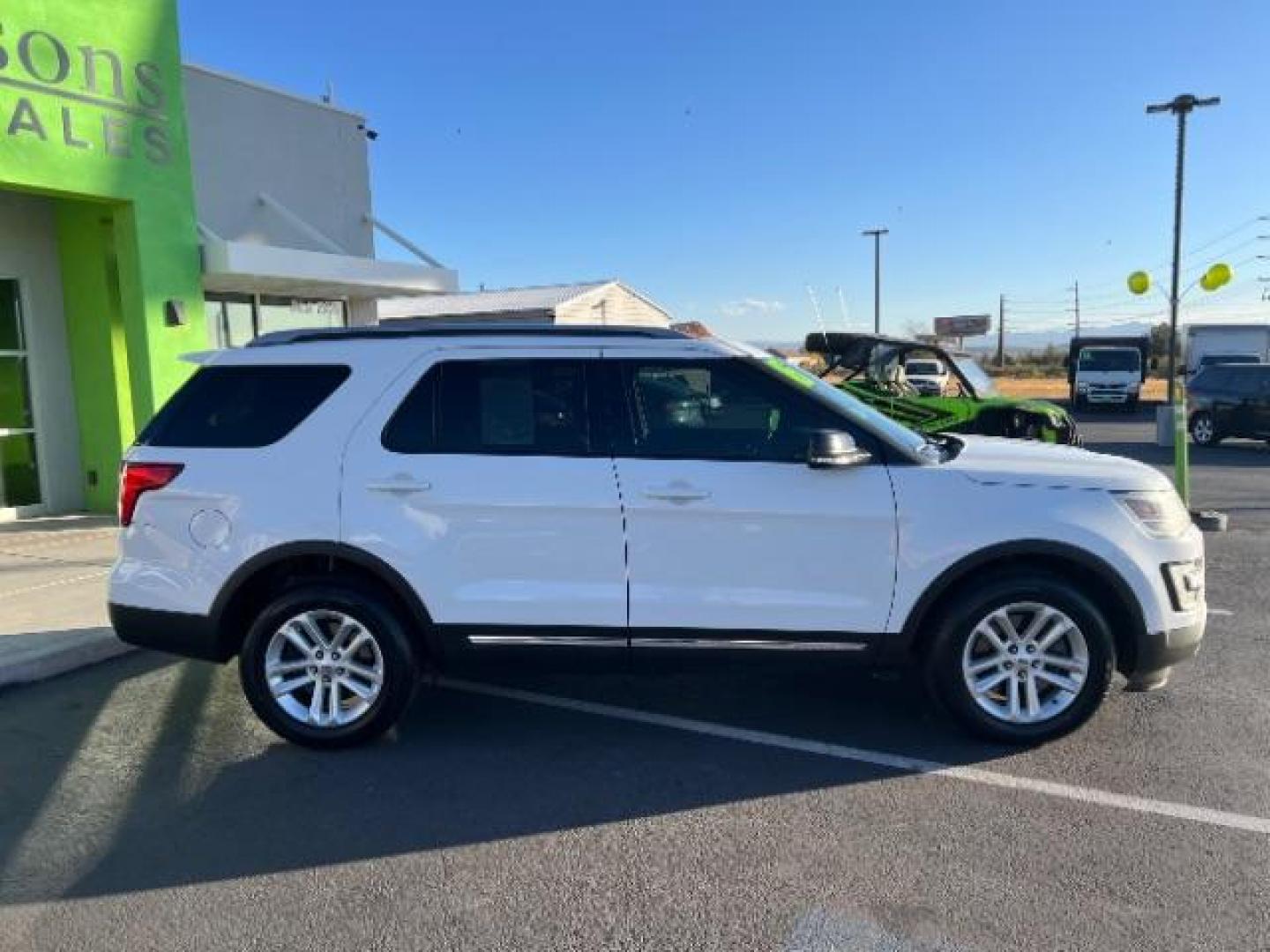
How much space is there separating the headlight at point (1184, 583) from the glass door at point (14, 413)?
10.5 meters

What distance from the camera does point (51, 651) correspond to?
5496 millimetres

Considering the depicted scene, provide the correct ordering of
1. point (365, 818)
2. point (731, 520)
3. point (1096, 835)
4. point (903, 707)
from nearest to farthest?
point (1096, 835)
point (365, 818)
point (731, 520)
point (903, 707)

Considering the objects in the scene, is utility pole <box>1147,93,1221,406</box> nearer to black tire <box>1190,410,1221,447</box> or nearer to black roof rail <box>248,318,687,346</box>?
black tire <box>1190,410,1221,447</box>

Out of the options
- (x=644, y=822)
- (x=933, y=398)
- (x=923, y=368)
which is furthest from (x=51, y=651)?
(x=923, y=368)

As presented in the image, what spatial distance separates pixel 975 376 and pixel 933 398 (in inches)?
29.8

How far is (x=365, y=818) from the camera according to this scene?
372 centimetres

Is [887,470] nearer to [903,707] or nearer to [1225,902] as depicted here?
[903,707]

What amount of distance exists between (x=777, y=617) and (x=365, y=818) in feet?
6.05

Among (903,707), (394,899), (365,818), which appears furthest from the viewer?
(903,707)

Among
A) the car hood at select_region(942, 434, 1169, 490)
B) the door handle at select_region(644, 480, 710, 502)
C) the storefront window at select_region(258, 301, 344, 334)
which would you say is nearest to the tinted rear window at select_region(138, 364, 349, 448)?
the door handle at select_region(644, 480, 710, 502)

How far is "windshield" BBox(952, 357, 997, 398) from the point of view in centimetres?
1288

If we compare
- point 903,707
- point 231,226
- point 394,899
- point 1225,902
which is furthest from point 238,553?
point 231,226

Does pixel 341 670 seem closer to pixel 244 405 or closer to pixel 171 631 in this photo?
pixel 171 631

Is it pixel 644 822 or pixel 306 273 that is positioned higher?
pixel 306 273
